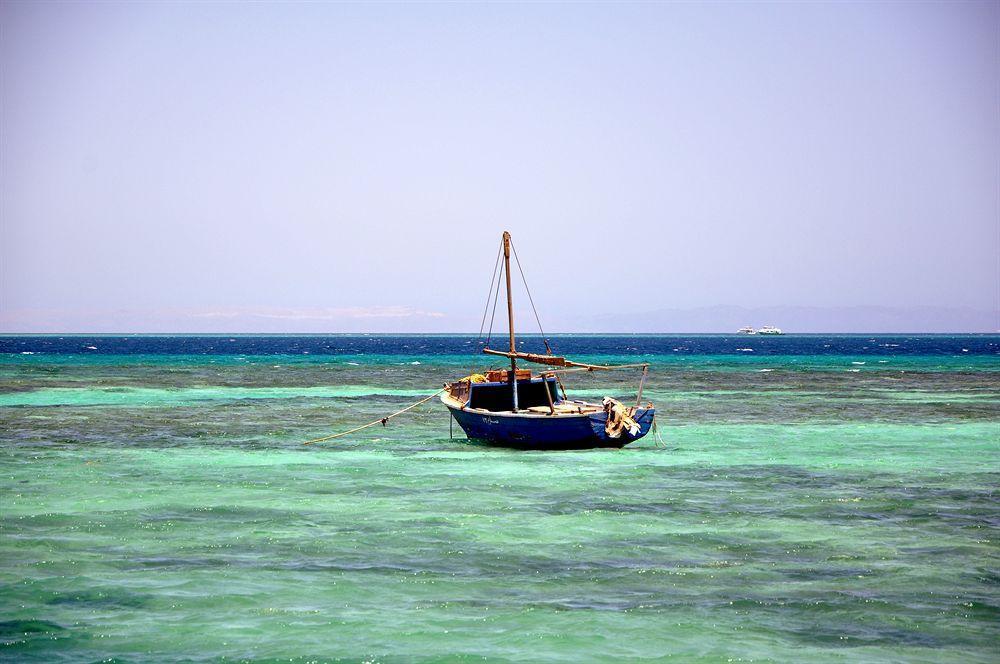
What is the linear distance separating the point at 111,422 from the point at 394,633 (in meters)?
35.4

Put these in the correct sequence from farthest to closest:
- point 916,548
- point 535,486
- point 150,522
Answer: point 535,486 → point 150,522 → point 916,548

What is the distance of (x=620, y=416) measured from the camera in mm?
33438

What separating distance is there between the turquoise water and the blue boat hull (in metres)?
0.74

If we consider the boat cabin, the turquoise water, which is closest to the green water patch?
the turquoise water

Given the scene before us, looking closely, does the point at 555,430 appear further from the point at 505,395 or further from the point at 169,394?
the point at 169,394

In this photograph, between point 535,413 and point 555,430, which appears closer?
point 555,430

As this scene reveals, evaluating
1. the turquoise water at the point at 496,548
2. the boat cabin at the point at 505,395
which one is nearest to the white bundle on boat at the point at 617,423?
the turquoise water at the point at 496,548

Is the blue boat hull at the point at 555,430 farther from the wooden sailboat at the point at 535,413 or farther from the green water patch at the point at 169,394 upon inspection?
the green water patch at the point at 169,394

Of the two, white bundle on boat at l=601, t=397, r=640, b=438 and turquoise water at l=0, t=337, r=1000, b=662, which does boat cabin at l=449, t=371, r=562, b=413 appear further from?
white bundle on boat at l=601, t=397, r=640, b=438

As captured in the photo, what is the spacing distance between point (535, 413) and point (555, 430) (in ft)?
5.11

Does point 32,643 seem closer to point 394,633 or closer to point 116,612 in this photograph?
point 116,612

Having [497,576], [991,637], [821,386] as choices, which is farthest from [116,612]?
[821,386]

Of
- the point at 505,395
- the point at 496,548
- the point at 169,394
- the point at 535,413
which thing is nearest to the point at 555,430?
the point at 535,413

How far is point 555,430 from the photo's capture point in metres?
32.6
